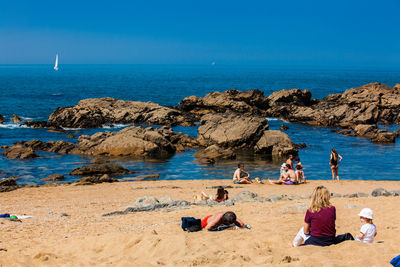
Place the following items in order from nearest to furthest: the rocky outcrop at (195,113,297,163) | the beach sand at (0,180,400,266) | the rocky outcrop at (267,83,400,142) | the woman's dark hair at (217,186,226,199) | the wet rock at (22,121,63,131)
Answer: the beach sand at (0,180,400,266) < the woman's dark hair at (217,186,226,199) < the rocky outcrop at (195,113,297,163) < the wet rock at (22,121,63,131) < the rocky outcrop at (267,83,400,142)

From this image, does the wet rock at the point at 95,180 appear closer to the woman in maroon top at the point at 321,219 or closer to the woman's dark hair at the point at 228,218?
the woman's dark hair at the point at 228,218

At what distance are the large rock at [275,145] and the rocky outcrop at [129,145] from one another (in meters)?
5.97

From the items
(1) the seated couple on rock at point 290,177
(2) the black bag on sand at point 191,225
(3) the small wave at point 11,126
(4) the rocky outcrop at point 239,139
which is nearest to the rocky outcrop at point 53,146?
(4) the rocky outcrop at point 239,139

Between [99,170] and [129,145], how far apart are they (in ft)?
21.4

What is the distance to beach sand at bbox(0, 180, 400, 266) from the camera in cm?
813

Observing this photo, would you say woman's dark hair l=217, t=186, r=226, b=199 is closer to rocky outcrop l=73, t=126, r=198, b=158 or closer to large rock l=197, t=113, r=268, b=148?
rocky outcrop l=73, t=126, r=198, b=158

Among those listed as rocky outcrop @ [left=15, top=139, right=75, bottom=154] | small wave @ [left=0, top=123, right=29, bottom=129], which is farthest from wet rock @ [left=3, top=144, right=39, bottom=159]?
small wave @ [left=0, top=123, right=29, bottom=129]

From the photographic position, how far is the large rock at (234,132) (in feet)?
115

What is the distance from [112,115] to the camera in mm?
49656

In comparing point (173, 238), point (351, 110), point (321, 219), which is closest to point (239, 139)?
point (351, 110)

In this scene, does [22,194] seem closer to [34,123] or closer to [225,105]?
[34,123]

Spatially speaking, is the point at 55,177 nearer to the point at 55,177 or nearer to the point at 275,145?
the point at 55,177

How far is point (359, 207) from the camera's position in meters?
13.2

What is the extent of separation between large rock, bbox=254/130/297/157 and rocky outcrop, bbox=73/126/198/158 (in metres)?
5.97
